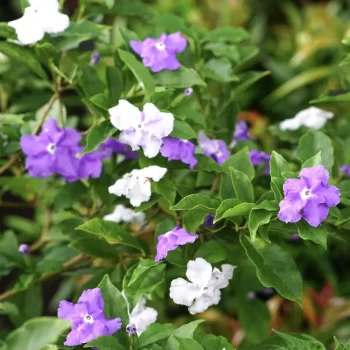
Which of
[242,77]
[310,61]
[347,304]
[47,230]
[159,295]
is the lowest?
[347,304]

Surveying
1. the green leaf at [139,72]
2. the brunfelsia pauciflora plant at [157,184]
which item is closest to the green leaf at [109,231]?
the brunfelsia pauciflora plant at [157,184]

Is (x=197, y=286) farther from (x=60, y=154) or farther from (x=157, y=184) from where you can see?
(x=60, y=154)

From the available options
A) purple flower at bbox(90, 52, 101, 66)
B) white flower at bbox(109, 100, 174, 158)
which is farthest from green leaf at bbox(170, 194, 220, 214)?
purple flower at bbox(90, 52, 101, 66)

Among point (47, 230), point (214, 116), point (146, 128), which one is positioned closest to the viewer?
point (146, 128)

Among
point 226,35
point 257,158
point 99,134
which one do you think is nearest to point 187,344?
point 99,134

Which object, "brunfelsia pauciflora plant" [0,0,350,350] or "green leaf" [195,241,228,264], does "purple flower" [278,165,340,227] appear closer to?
"brunfelsia pauciflora plant" [0,0,350,350]

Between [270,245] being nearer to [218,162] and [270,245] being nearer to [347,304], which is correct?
[218,162]

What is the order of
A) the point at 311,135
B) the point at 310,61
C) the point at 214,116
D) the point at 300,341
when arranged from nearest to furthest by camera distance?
the point at 300,341 < the point at 311,135 < the point at 214,116 < the point at 310,61

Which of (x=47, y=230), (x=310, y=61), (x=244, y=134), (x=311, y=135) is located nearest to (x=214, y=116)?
(x=244, y=134)

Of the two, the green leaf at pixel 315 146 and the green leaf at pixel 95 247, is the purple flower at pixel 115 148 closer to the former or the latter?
the green leaf at pixel 95 247
